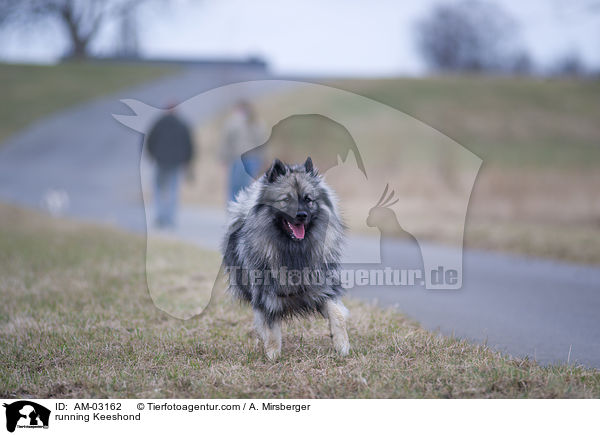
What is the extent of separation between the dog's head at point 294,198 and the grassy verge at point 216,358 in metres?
0.97

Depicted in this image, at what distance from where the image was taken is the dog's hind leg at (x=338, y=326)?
177 inches

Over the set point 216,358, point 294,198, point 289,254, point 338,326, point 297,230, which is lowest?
point 216,358

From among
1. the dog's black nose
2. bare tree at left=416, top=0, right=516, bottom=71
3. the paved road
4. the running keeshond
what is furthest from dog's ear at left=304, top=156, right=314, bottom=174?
bare tree at left=416, top=0, right=516, bottom=71

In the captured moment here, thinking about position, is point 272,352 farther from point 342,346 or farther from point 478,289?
point 478,289

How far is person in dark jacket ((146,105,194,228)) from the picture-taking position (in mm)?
11719

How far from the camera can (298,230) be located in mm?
4305

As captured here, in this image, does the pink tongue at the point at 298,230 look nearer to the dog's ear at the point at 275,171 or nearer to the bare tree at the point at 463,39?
the dog's ear at the point at 275,171

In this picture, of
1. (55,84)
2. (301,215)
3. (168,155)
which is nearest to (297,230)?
(301,215)

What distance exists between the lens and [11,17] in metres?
35.3

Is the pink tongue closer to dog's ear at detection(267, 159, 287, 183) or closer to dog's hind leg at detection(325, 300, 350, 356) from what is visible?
dog's ear at detection(267, 159, 287, 183)

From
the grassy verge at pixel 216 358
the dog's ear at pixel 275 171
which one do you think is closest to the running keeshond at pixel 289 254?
the dog's ear at pixel 275 171
